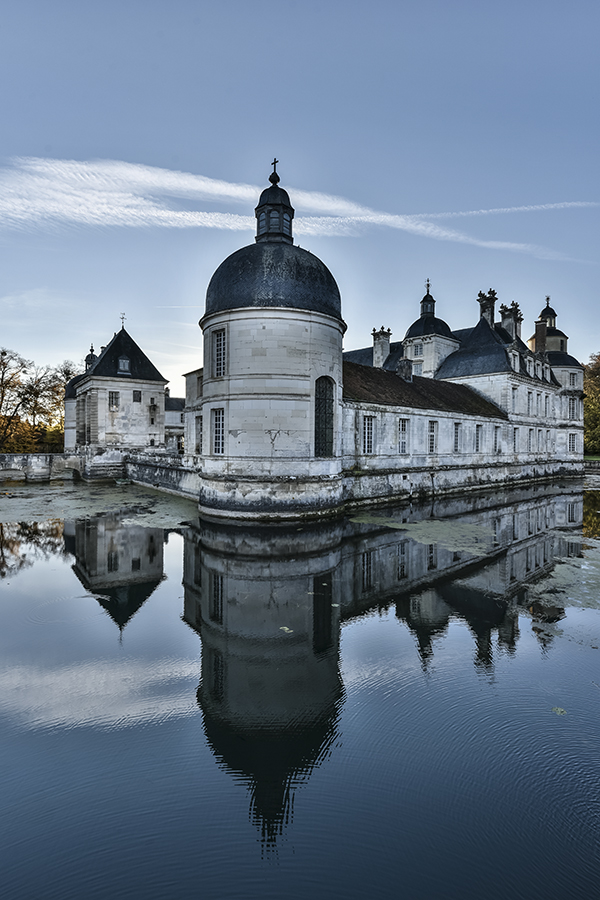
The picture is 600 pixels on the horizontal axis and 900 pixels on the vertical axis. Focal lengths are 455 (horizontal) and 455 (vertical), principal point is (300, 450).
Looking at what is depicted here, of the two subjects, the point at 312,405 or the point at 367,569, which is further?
the point at 312,405

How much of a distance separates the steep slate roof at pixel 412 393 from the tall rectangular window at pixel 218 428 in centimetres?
614

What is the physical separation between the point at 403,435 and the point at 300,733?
66.5 ft

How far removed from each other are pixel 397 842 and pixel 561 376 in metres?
44.9

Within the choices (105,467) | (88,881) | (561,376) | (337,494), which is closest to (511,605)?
(88,881)

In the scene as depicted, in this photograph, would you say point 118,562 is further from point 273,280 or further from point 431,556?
point 273,280

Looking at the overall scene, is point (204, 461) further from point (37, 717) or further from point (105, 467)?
point (105, 467)

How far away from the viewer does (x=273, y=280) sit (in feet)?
51.4

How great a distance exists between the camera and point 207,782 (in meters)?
3.75

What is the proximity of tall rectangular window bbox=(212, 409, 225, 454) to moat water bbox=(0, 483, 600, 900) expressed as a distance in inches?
290

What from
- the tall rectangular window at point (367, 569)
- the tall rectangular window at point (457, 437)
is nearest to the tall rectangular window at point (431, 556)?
the tall rectangular window at point (367, 569)

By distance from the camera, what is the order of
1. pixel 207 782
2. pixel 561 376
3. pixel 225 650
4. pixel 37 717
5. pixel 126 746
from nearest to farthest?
pixel 207 782 → pixel 126 746 → pixel 37 717 → pixel 225 650 → pixel 561 376

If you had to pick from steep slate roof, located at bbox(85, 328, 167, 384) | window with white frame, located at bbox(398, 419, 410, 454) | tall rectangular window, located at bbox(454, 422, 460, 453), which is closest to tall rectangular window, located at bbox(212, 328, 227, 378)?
window with white frame, located at bbox(398, 419, 410, 454)

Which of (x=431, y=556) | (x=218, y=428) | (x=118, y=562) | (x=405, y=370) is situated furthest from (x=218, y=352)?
(x=405, y=370)

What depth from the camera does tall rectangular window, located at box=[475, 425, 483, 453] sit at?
28.9 meters
